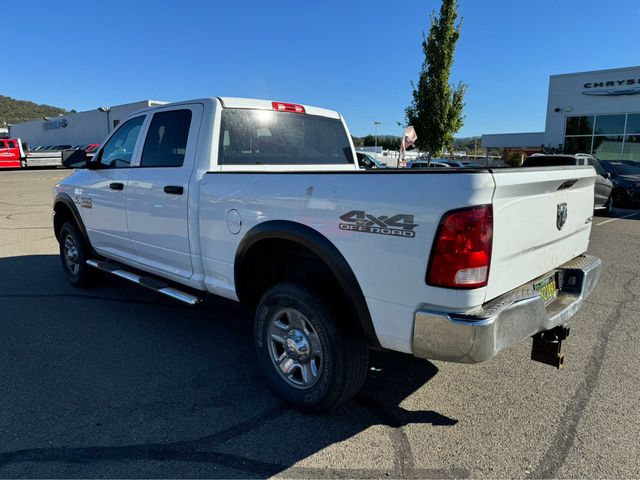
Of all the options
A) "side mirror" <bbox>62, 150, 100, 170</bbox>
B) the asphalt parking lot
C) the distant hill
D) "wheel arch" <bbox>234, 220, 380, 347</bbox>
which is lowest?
the asphalt parking lot

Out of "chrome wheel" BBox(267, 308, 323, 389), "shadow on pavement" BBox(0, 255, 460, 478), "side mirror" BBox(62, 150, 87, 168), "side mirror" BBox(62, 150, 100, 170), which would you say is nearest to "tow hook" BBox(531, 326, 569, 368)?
"shadow on pavement" BBox(0, 255, 460, 478)

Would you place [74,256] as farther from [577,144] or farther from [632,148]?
[577,144]

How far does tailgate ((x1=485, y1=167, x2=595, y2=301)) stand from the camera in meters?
2.40

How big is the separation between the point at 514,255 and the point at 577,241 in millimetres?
Result: 1132

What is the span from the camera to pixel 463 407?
10.4 ft

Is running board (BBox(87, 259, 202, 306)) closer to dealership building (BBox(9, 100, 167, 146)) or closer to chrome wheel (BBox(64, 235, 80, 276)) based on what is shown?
chrome wheel (BBox(64, 235, 80, 276))

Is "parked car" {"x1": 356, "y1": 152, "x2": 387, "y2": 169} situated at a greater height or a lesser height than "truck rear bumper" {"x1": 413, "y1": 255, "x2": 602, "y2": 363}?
greater

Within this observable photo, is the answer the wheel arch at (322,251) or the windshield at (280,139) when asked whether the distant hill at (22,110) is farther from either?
the wheel arch at (322,251)

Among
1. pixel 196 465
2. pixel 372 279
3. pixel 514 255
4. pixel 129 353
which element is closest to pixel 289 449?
pixel 196 465

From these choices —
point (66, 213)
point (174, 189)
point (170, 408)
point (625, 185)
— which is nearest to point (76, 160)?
point (66, 213)

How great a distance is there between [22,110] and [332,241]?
145241mm

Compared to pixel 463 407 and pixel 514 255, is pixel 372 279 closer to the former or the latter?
pixel 514 255

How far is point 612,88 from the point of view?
2462 centimetres

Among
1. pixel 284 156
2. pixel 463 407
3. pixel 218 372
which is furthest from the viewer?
pixel 284 156
